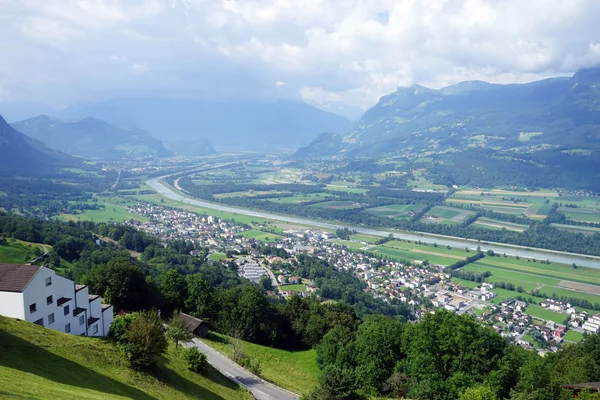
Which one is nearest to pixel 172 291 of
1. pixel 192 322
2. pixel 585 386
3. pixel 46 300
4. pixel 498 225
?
pixel 192 322

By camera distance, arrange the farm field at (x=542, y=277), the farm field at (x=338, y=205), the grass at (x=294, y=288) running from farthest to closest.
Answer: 1. the farm field at (x=338, y=205)
2. the farm field at (x=542, y=277)
3. the grass at (x=294, y=288)

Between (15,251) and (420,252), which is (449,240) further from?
(15,251)

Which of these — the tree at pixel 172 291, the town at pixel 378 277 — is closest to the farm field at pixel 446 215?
the town at pixel 378 277

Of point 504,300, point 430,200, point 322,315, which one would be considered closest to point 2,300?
point 322,315

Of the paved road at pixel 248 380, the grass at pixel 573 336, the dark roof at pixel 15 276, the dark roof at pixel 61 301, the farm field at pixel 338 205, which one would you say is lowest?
the grass at pixel 573 336

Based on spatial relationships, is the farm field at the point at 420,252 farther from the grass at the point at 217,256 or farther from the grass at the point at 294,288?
the grass at the point at 217,256
